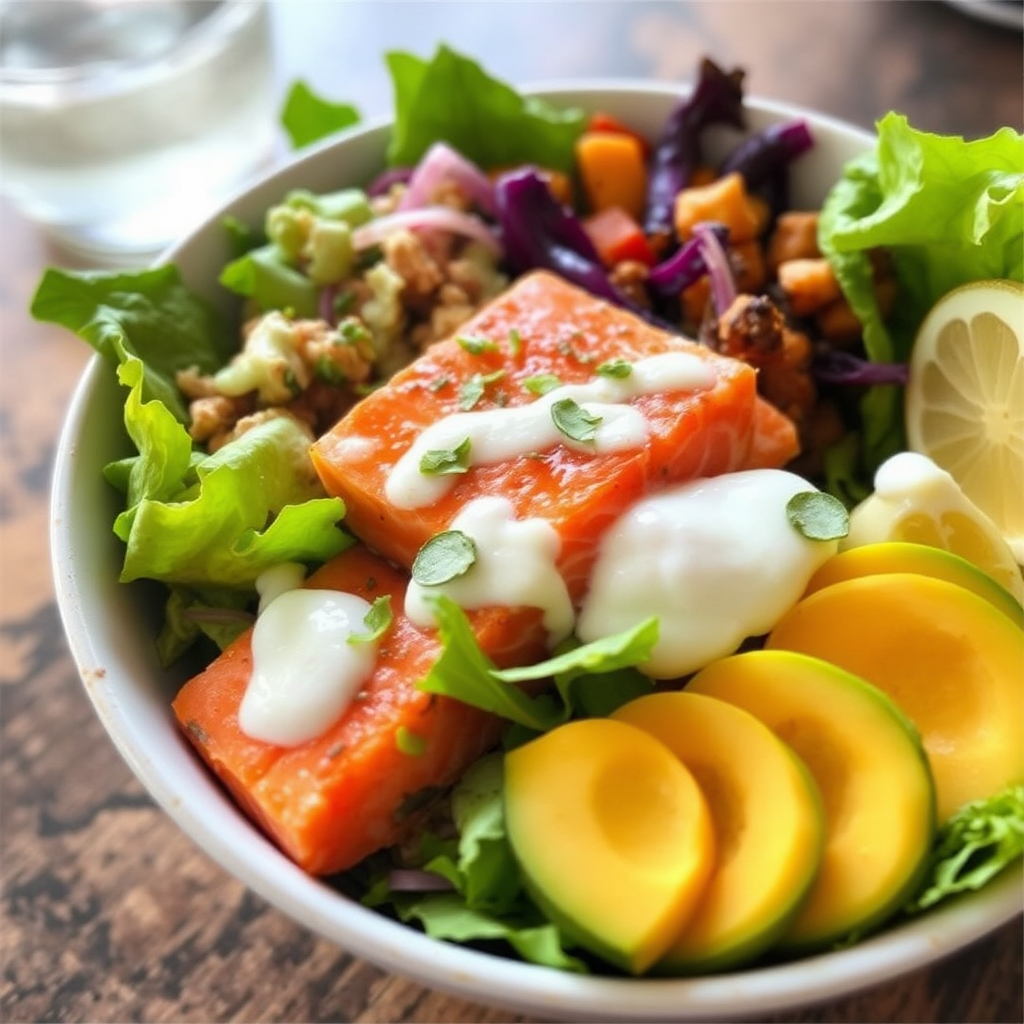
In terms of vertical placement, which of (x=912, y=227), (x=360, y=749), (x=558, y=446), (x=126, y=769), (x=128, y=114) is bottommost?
(x=126, y=769)

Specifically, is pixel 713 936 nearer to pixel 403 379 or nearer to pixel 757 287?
pixel 403 379

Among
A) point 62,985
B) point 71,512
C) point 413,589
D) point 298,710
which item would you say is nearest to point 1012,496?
point 413,589

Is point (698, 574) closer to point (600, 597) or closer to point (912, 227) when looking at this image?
point (600, 597)

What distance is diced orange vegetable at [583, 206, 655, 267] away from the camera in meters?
2.18

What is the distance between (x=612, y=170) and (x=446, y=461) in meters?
0.90

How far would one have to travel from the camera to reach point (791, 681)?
139cm

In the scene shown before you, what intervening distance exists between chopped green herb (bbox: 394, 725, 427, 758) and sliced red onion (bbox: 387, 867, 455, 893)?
0.15 metres

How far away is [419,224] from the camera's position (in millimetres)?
2092

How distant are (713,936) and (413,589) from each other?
546mm

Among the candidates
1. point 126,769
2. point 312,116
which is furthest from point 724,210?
point 126,769

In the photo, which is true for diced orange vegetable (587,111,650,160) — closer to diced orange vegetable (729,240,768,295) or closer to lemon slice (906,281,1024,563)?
diced orange vegetable (729,240,768,295)

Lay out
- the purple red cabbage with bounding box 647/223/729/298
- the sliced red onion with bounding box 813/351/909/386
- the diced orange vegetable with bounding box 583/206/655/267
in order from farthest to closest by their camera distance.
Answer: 1. the diced orange vegetable with bounding box 583/206/655/267
2. the purple red cabbage with bounding box 647/223/729/298
3. the sliced red onion with bounding box 813/351/909/386

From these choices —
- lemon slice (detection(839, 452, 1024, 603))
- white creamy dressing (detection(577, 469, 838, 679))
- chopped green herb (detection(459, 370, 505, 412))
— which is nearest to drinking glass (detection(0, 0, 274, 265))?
chopped green herb (detection(459, 370, 505, 412))

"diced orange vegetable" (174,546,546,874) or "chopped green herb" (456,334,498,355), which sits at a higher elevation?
"chopped green herb" (456,334,498,355)
